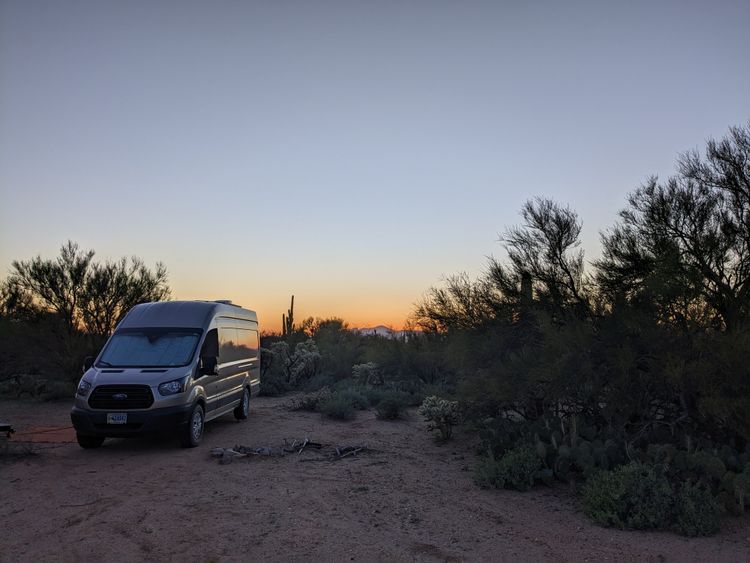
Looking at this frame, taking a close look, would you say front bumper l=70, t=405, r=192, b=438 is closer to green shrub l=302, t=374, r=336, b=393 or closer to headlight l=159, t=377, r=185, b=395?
headlight l=159, t=377, r=185, b=395

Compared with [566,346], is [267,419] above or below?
below

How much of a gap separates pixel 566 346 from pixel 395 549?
13.7 ft

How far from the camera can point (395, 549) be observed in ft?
18.0

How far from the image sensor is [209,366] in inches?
430

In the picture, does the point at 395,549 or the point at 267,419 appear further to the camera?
the point at 267,419

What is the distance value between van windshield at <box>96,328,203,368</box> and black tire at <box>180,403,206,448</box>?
932mm

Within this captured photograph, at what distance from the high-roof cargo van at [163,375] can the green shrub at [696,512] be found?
7571 millimetres

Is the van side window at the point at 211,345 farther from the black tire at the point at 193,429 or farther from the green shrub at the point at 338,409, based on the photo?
the green shrub at the point at 338,409

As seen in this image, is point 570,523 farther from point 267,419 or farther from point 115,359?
point 267,419

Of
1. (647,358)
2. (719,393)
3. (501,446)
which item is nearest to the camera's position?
(719,393)

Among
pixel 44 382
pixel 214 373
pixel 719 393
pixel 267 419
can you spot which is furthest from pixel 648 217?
pixel 44 382

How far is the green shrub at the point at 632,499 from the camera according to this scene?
5.94m

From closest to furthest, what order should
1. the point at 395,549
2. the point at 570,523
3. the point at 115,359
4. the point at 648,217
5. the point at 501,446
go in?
the point at 395,549
the point at 570,523
the point at 501,446
the point at 648,217
the point at 115,359

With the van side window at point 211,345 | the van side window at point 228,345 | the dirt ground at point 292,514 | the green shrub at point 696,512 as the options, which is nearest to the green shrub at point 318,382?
the van side window at point 228,345
